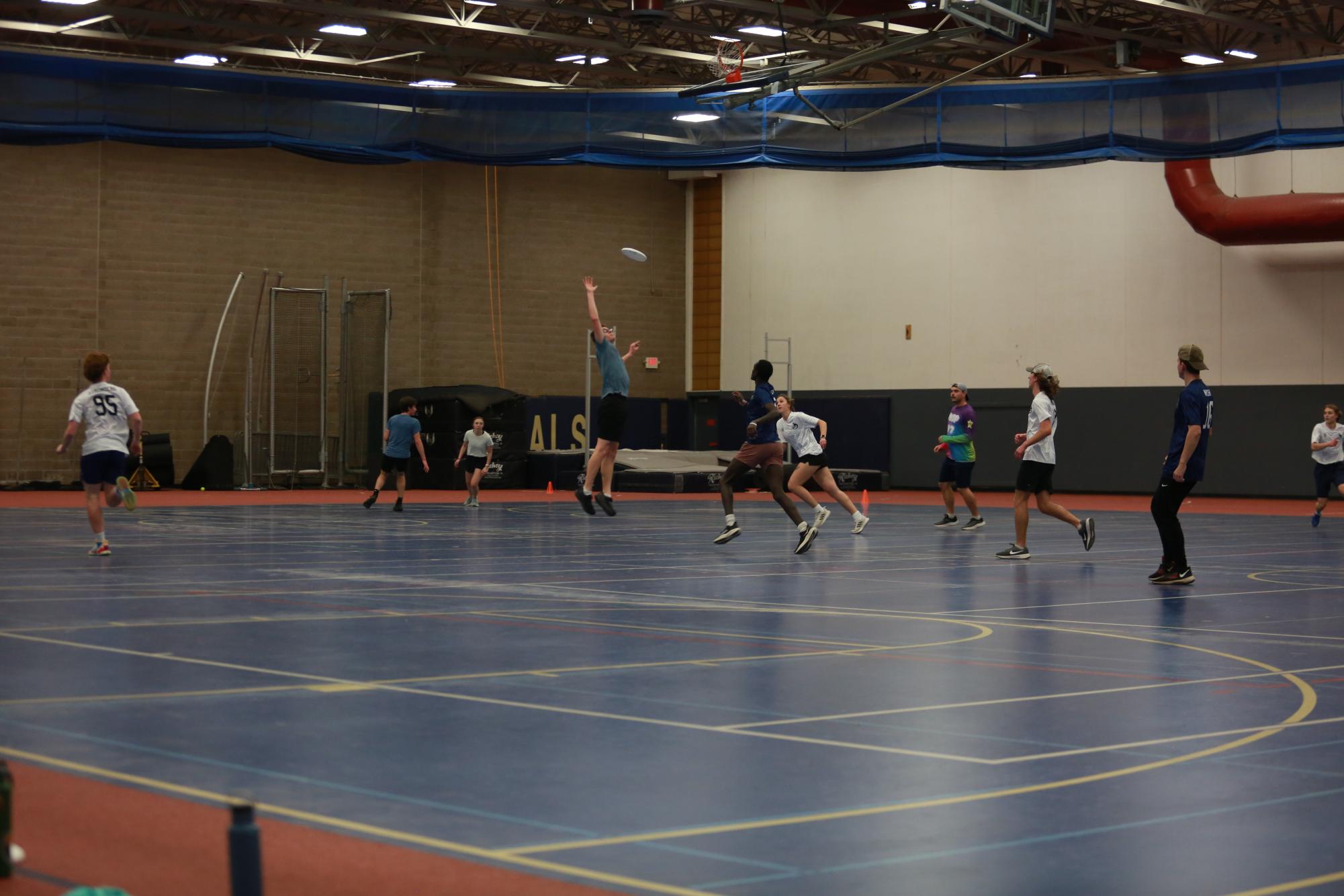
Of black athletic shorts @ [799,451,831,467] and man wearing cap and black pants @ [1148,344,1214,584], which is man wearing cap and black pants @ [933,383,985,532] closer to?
black athletic shorts @ [799,451,831,467]

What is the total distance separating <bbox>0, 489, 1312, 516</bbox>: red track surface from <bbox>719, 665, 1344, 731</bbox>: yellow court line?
22363mm

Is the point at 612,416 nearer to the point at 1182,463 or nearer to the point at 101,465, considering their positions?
the point at 101,465

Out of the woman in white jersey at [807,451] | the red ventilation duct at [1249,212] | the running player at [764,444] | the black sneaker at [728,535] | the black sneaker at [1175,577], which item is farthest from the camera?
the red ventilation duct at [1249,212]

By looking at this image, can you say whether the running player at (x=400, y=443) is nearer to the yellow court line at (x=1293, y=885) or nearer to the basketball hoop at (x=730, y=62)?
the basketball hoop at (x=730, y=62)

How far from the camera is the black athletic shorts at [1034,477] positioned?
1777 cm

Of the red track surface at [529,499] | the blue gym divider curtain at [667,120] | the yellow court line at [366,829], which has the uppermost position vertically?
the blue gym divider curtain at [667,120]

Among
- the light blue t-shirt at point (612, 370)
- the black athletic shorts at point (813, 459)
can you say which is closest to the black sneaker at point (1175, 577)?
the black athletic shorts at point (813, 459)

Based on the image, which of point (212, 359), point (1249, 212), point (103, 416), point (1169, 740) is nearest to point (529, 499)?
point (212, 359)

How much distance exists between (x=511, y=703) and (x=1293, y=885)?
12.5 ft

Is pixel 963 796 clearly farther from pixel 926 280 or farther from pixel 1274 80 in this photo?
pixel 926 280

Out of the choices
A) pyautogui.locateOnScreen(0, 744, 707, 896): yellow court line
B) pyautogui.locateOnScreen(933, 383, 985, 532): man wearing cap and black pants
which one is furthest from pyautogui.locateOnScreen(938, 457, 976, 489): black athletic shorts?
pyautogui.locateOnScreen(0, 744, 707, 896): yellow court line

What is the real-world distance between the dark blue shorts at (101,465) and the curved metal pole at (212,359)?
2037cm

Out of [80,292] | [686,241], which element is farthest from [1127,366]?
[80,292]

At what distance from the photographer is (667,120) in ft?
116
